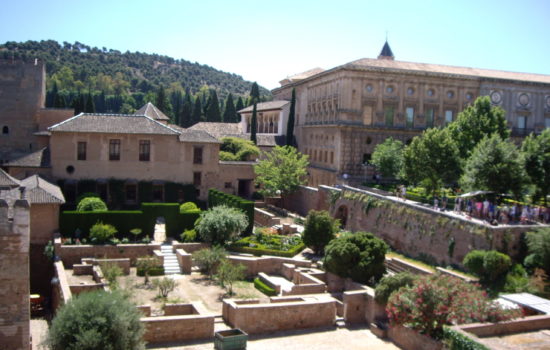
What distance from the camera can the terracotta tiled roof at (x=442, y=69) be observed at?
4581cm

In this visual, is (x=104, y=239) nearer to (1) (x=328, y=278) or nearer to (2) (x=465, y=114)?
(1) (x=328, y=278)

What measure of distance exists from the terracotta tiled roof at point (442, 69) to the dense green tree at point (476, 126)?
1130cm

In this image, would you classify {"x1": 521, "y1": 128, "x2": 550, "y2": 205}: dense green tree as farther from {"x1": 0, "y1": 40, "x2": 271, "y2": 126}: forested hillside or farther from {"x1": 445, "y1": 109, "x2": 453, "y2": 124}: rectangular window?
{"x1": 0, "y1": 40, "x2": 271, "y2": 126}: forested hillside

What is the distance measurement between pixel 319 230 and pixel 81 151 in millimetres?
17554

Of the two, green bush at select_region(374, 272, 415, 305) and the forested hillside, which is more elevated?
the forested hillside

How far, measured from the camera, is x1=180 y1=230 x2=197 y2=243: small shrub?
2998 cm

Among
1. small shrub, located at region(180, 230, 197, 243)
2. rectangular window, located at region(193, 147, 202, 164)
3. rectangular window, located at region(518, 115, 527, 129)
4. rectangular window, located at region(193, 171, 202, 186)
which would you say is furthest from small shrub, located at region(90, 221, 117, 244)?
rectangular window, located at region(518, 115, 527, 129)

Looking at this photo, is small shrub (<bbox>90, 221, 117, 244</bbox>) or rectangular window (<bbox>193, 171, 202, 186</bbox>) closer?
small shrub (<bbox>90, 221, 117, 244</bbox>)

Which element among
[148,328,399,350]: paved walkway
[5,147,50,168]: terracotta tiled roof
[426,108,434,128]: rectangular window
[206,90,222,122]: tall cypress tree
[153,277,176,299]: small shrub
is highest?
[206,90,222,122]: tall cypress tree

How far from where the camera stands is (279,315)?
66.1 ft

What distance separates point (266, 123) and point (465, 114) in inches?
1211

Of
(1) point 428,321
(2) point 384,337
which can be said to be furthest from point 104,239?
(1) point 428,321

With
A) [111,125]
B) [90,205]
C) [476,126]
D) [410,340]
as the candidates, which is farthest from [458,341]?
[111,125]

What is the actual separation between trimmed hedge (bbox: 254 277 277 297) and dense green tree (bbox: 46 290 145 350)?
32.0 feet
